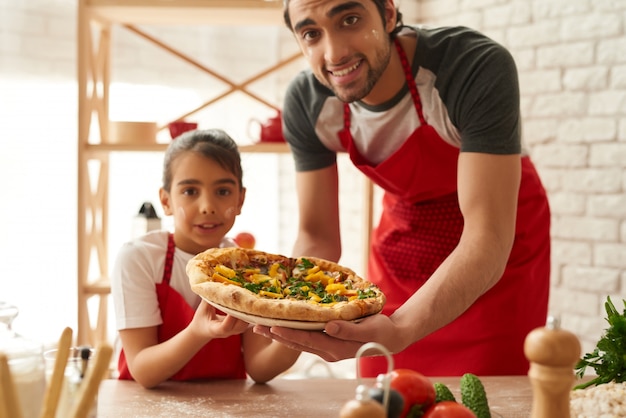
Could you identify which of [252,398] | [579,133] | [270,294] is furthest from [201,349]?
[579,133]

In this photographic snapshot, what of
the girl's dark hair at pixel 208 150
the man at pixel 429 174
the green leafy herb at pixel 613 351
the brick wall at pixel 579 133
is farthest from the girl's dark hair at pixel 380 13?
the brick wall at pixel 579 133

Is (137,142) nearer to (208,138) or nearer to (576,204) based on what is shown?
(208,138)

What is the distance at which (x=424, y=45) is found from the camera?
1.97 meters

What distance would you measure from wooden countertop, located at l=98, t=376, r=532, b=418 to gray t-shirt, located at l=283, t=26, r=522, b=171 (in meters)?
0.55

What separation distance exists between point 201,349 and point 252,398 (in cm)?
25

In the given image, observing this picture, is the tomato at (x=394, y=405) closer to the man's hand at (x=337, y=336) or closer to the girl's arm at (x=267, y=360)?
the man's hand at (x=337, y=336)

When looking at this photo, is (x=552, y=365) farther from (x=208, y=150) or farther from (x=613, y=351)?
(x=208, y=150)

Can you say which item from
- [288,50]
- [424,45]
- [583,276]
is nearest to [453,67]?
[424,45]

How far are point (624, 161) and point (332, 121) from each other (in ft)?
4.87

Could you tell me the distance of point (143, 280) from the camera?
177 cm

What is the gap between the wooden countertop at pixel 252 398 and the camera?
1.44m

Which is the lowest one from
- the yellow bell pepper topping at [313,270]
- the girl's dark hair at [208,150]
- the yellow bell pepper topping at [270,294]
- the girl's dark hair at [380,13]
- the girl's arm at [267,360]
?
the girl's arm at [267,360]

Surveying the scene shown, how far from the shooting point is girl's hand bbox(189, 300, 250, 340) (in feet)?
4.68

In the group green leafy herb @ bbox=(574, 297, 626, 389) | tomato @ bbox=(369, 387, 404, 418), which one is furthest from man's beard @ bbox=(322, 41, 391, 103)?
tomato @ bbox=(369, 387, 404, 418)
